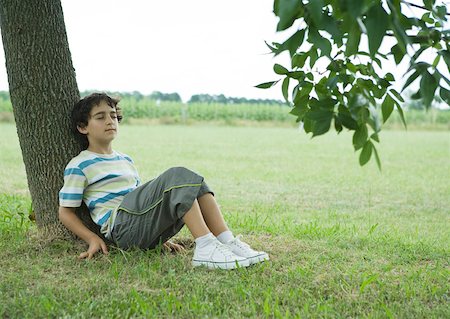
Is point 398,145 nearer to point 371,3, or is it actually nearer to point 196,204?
point 196,204

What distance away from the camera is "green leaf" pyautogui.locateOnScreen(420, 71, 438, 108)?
5.41 feet

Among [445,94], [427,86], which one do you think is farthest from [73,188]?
[427,86]

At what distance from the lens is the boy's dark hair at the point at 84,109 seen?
134 inches

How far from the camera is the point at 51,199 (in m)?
3.49

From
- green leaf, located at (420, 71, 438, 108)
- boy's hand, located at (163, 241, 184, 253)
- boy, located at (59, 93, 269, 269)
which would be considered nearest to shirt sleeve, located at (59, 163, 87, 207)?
boy, located at (59, 93, 269, 269)

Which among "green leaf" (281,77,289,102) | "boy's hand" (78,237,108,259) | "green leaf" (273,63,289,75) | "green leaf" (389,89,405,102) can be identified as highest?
"green leaf" (273,63,289,75)

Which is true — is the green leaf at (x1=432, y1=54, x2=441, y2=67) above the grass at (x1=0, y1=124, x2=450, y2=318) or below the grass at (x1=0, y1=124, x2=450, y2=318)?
above

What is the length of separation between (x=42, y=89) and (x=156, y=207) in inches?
37.3

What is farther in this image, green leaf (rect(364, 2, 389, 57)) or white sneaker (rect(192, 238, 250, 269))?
white sneaker (rect(192, 238, 250, 269))

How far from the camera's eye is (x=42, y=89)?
3434mm

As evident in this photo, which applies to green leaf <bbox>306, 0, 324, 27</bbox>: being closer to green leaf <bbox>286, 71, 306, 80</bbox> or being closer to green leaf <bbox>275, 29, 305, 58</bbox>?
green leaf <bbox>275, 29, 305, 58</bbox>

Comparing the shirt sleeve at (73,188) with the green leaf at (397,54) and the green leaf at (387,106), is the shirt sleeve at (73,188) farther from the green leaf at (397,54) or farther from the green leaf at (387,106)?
the green leaf at (397,54)

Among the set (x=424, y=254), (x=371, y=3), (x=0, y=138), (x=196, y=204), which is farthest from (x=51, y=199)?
(x=0, y=138)

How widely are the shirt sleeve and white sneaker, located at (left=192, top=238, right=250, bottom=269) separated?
0.70m
